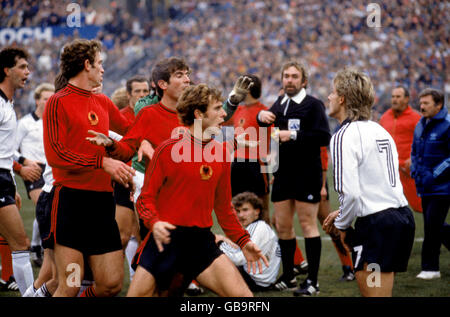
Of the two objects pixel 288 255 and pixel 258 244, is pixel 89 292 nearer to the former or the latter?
pixel 258 244

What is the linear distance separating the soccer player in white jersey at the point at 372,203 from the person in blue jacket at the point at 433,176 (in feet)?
10.0

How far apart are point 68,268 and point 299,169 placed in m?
2.98

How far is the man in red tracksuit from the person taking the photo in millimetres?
8804

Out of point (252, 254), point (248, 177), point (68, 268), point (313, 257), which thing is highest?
point (248, 177)

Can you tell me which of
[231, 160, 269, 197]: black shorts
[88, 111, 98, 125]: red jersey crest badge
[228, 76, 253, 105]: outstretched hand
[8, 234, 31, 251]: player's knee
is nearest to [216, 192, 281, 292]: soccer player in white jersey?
[231, 160, 269, 197]: black shorts

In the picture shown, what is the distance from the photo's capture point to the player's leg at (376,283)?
3857 mm

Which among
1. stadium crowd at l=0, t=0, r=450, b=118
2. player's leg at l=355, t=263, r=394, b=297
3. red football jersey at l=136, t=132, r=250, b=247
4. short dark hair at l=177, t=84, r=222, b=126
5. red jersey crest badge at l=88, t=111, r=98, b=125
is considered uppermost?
stadium crowd at l=0, t=0, r=450, b=118

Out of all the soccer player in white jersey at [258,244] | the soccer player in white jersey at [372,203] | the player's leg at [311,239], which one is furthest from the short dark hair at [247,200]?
the soccer player in white jersey at [372,203]

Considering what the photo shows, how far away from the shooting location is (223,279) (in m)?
3.52

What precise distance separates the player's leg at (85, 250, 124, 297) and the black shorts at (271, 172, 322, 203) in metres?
2.50

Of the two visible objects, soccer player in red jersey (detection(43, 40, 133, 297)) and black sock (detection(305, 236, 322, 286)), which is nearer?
soccer player in red jersey (detection(43, 40, 133, 297))

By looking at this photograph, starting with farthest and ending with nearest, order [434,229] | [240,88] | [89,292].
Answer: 1. [434,229]
2. [240,88]
3. [89,292]

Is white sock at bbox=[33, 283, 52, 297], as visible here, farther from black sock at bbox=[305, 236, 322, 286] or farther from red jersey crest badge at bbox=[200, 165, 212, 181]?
black sock at bbox=[305, 236, 322, 286]

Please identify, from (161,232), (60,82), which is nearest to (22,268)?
(60,82)
